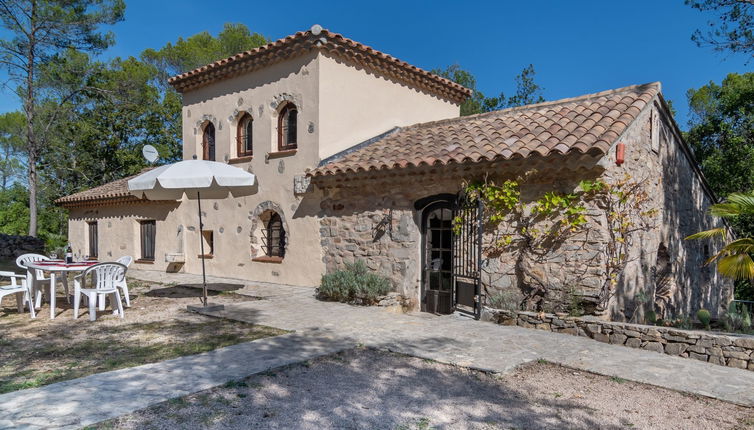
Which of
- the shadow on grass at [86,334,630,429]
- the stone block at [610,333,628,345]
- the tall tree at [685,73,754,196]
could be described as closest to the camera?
the shadow on grass at [86,334,630,429]

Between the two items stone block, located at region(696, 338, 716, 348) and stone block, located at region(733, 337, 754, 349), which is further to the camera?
stone block, located at region(696, 338, 716, 348)

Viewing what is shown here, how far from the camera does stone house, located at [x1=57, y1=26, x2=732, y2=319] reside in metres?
7.14

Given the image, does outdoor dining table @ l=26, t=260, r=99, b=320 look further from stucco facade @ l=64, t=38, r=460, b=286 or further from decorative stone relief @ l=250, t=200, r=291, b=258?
decorative stone relief @ l=250, t=200, r=291, b=258

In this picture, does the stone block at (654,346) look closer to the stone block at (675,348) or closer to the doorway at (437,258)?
the stone block at (675,348)

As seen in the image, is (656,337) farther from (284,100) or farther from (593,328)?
(284,100)

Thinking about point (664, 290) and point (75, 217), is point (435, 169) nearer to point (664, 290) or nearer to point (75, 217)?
point (664, 290)

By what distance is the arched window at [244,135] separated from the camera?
11.7 meters

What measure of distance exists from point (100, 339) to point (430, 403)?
4238 millimetres

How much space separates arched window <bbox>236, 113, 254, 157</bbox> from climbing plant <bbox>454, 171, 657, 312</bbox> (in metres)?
6.45

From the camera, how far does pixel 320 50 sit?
32.3ft

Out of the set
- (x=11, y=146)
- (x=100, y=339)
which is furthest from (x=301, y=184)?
(x=11, y=146)

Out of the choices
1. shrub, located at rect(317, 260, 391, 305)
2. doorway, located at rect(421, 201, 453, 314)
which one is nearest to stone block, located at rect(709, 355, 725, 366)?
doorway, located at rect(421, 201, 453, 314)

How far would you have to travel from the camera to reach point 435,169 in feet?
25.6

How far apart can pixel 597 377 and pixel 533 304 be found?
2.37m
